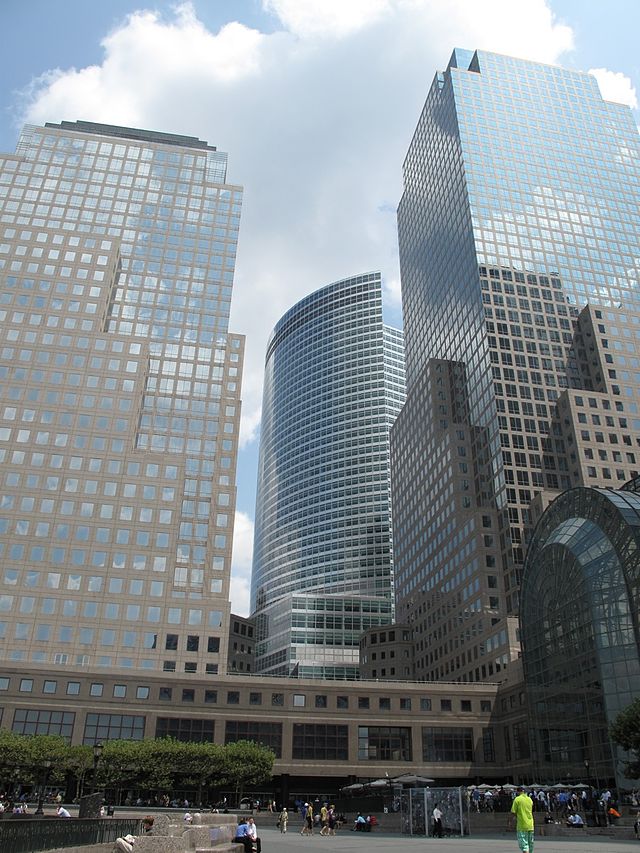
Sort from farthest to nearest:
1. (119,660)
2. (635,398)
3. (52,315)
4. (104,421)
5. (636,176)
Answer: (636,176) → (635,398) → (52,315) → (104,421) → (119,660)

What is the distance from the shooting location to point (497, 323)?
140 metres

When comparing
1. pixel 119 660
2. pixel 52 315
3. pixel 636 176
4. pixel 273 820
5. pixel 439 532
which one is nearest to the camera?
pixel 273 820

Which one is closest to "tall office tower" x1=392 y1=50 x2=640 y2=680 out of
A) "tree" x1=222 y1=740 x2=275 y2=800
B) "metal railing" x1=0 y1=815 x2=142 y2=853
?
"tree" x1=222 y1=740 x2=275 y2=800

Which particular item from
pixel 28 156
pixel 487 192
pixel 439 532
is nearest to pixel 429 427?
pixel 439 532

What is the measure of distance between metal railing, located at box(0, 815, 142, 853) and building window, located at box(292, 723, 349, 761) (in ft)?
227

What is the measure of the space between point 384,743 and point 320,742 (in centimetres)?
860

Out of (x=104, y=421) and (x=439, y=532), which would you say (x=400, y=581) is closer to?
(x=439, y=532)

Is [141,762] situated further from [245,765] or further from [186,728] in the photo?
[186,728]

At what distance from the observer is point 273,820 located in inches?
→ 2635

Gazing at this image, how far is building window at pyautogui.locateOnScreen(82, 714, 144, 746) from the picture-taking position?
3455 inches

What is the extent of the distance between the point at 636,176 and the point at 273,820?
524 feet

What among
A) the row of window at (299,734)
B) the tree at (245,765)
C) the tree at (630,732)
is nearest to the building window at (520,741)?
the row of window at (299,734)

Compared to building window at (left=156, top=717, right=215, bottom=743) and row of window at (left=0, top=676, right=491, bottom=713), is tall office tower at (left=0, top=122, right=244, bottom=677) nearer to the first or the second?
row of window at (left=0, top=676, right=491, bottom=713)

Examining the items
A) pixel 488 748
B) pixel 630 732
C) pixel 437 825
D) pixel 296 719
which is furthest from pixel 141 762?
pixel 630 732
